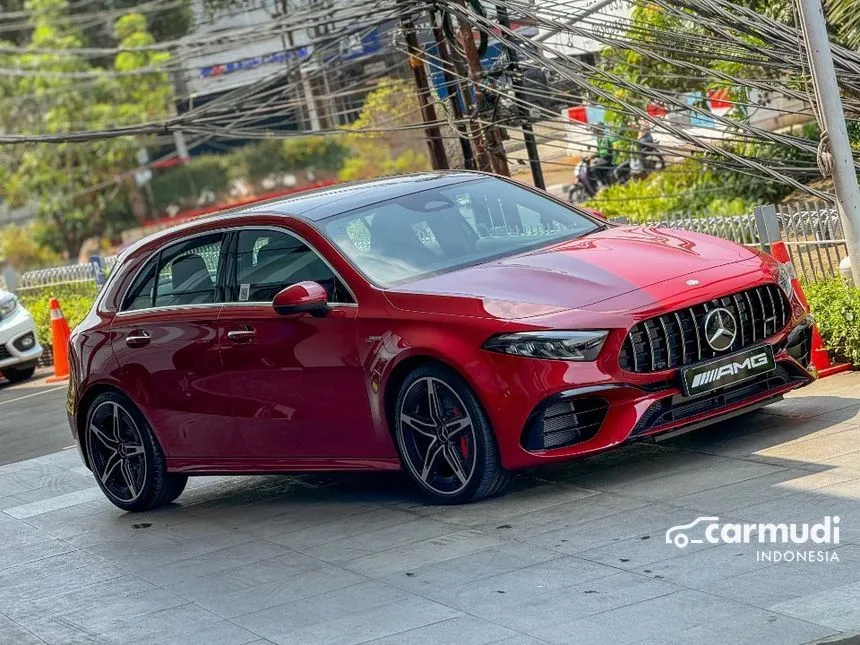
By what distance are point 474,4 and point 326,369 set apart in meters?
6.88

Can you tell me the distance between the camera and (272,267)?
840 centimetres

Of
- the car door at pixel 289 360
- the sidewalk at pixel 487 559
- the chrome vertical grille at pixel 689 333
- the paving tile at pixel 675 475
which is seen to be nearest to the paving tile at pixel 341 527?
the sidewalk at pixel 487 559

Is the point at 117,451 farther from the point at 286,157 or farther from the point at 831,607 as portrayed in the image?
the point at 286,157

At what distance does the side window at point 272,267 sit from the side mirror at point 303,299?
126 mm

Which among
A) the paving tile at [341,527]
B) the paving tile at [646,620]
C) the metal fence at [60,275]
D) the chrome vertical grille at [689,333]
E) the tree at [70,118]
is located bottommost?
the paving tile at [646,620]

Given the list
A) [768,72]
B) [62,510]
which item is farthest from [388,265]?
[768,72]

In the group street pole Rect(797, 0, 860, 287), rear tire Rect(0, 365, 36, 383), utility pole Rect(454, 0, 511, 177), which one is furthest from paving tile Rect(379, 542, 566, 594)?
rear tire Rect(0, 365, 36, 383)

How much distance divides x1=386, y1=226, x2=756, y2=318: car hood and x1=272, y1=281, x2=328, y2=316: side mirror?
38 centimetres

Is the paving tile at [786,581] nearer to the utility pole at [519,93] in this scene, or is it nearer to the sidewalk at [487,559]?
the sidewalk at [487,559]

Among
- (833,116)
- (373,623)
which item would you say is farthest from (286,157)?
(373,623)

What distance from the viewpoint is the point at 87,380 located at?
30.7ft

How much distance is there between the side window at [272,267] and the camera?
26.6ft

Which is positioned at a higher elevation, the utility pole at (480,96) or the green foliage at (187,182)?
the green foliage at (187,182)

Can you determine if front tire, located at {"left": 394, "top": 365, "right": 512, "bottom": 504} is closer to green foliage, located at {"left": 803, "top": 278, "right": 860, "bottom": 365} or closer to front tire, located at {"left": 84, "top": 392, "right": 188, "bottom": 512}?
front tire, located at {"left": 84, "top": 392, "right": 188, "bottom": 512}
